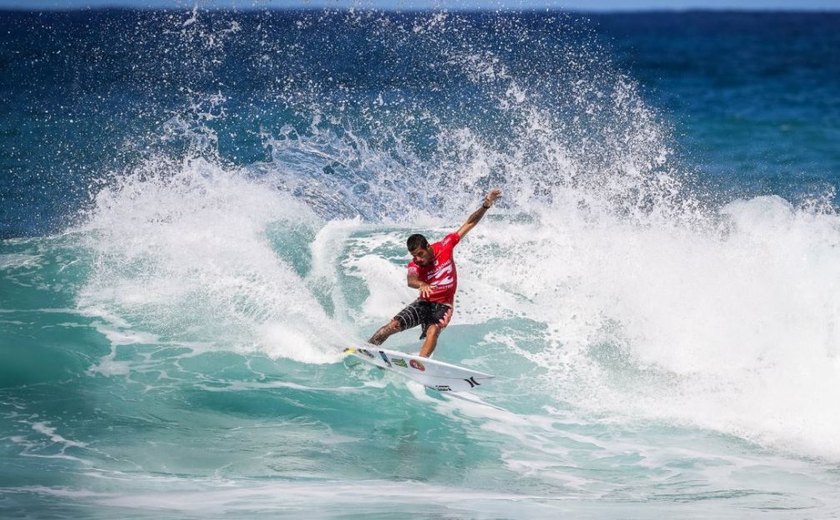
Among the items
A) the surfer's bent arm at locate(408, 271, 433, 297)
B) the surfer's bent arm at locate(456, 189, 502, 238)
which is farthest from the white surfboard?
the surfer's bent arm at locate(456, 189, 502, 238)

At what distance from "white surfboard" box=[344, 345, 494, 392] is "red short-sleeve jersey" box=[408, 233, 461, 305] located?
28.5 inches

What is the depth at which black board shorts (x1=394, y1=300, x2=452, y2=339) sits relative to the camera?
10.5 m

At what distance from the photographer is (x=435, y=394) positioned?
10.8 m

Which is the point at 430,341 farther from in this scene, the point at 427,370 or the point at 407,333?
the point at 407,333

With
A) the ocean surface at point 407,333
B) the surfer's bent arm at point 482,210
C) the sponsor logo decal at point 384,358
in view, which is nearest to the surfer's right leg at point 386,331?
the sponsor logo decal at point 384,358

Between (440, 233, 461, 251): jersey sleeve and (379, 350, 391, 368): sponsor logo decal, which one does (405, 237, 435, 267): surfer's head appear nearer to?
(440, 233, 461, 251): jersey sleeve

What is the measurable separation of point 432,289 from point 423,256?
0.44m

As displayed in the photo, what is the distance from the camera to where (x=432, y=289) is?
10.4 meters

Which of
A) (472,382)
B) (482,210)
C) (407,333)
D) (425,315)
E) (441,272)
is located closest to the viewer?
(472,382)

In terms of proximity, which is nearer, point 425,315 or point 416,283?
point 416,283

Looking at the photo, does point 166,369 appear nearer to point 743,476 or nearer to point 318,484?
point 318,484

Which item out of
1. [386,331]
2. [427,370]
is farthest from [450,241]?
[427,370]

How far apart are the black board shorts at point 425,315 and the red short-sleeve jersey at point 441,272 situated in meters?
0.07

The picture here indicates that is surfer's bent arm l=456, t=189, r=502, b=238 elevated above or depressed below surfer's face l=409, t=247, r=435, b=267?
above
